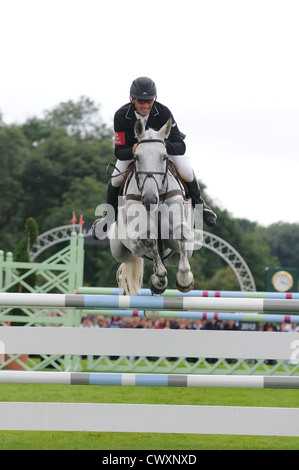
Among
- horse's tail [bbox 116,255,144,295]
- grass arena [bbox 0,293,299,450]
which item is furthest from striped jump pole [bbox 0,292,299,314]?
horse's tail [bbox 116,255,144,295]

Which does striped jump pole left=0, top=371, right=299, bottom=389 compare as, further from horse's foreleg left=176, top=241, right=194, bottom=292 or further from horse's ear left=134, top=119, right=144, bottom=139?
horse's ear left=134, top=119, right=144, bottom=139

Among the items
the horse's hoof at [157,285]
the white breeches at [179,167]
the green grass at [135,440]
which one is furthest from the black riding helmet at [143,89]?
the green grass at [135,440]

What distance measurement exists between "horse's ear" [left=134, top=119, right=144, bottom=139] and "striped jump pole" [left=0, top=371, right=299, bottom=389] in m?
1.66

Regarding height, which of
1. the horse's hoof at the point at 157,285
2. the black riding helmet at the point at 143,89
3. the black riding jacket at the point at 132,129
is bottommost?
the horse's hoof at the point at 157,285

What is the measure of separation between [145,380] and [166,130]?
1.72 meters

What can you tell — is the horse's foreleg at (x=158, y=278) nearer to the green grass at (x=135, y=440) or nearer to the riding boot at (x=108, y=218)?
the riding boot at (x=108, y=218)

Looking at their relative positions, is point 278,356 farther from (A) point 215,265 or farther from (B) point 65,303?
(A) point 215,265

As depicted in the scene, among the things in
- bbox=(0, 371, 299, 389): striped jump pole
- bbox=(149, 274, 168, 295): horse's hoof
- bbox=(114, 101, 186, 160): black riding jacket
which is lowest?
bbox=(0, 371, 299, 389): striped jump pole

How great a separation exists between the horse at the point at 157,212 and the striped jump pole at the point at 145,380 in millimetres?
813

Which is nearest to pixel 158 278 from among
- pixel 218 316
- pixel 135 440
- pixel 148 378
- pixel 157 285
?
pixel 157 285

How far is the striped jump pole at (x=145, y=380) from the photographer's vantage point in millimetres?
3277

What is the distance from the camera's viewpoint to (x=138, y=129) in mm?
4246

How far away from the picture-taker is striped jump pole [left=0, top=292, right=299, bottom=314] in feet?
11.0

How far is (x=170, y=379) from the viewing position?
3330 millimetres
